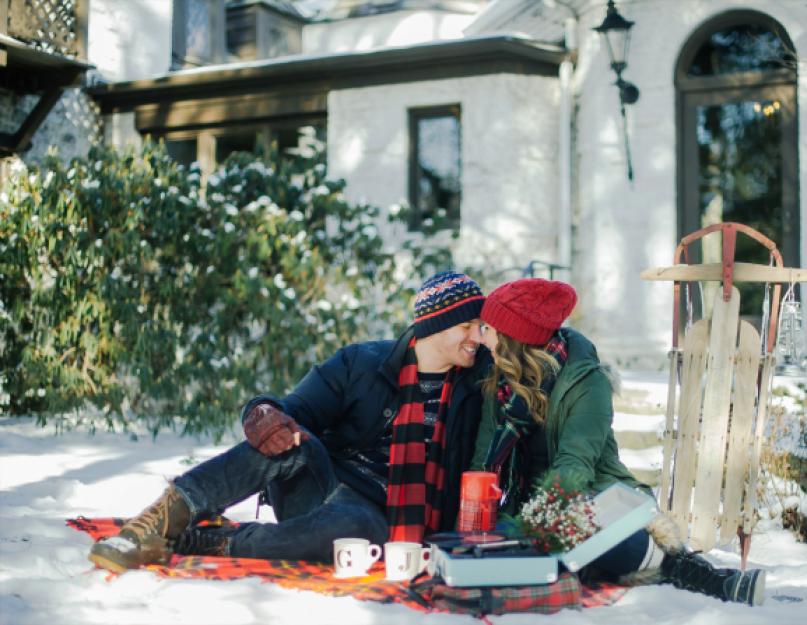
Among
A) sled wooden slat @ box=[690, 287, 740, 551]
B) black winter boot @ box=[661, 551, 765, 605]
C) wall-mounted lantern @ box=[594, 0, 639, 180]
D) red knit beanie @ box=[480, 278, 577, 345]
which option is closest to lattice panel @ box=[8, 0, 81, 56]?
wall-mounted lantern @ box=[594, 0, 639, 180]

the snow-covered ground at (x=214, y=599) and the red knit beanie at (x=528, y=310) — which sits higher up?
the red knit beanie at (x=528, y=310)

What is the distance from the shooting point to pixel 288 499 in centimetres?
383

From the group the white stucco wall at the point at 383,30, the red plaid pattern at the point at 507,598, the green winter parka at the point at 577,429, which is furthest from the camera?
the white stucco wall at the point at 383,30

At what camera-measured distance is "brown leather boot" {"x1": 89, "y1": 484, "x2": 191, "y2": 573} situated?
3.33 m

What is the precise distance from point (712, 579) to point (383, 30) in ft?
53.7

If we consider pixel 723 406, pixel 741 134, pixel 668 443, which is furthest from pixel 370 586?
pixel 741 134

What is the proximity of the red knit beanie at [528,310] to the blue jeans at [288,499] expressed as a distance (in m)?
0.83

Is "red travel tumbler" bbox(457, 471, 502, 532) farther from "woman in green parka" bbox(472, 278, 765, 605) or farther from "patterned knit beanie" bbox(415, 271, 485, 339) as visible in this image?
"patterned knit beanie" bbox(415, 271, 485, 339)

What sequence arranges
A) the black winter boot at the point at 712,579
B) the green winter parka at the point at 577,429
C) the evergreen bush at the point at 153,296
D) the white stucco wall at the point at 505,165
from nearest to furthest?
the black winter boot at the point at 712,579
the green winter parka at the point at 577,429
the evergreen bush at the point at 153,296
the white stucco wall at the point at 505,165

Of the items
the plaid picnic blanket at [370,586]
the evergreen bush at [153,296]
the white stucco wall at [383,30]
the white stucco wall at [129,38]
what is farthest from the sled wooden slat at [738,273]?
the white stucco wall at [383,30]

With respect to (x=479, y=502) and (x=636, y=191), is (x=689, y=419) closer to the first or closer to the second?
(x=479, y=502)

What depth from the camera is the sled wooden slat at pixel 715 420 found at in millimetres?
4328

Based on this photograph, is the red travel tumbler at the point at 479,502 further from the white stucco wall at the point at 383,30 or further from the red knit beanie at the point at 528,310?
the white stucco wall at the point at 383,30

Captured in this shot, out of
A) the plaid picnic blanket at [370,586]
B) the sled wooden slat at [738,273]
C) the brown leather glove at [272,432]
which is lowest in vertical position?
the plaid picnic blanket at [370,586]
